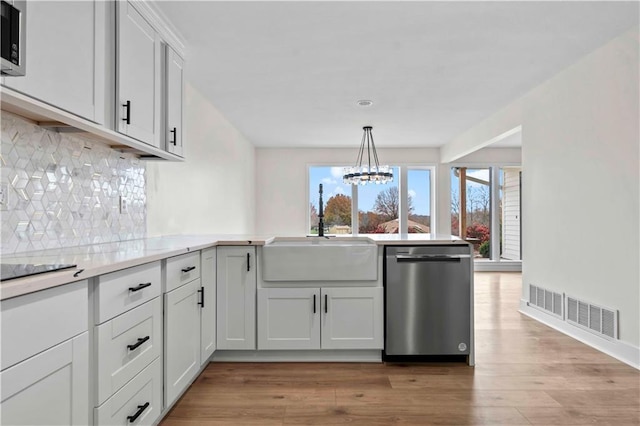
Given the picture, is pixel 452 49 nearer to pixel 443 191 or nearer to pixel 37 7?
pixel 37 7

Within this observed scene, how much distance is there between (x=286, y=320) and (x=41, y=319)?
1.80 m

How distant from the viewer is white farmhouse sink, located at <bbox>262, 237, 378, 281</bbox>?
2.69m

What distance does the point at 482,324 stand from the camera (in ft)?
12.4

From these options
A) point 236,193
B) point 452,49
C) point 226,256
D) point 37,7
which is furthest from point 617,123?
point 236,193

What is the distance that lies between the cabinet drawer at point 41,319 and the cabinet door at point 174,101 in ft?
4.82

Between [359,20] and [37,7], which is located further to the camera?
[359,20]

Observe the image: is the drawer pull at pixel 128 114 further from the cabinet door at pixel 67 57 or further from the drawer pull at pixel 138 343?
the drawer pull at pixel 138 343

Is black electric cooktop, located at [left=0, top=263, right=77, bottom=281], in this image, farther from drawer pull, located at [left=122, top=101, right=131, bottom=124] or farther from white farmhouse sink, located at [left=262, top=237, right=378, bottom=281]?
white farmhouse sink, located at [left=262, top=237, right=378, bottom=281]

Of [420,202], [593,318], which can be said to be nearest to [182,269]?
[593,318]

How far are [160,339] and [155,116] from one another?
1296 millimetres

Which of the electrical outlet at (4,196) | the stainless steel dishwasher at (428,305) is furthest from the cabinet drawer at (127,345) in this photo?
the stainless steel dishwasher at (428,305)

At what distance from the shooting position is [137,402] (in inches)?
63.7

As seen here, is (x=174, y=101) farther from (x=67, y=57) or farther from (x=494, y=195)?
(x=494, y=195)

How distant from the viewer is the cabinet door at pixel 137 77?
1925mm
